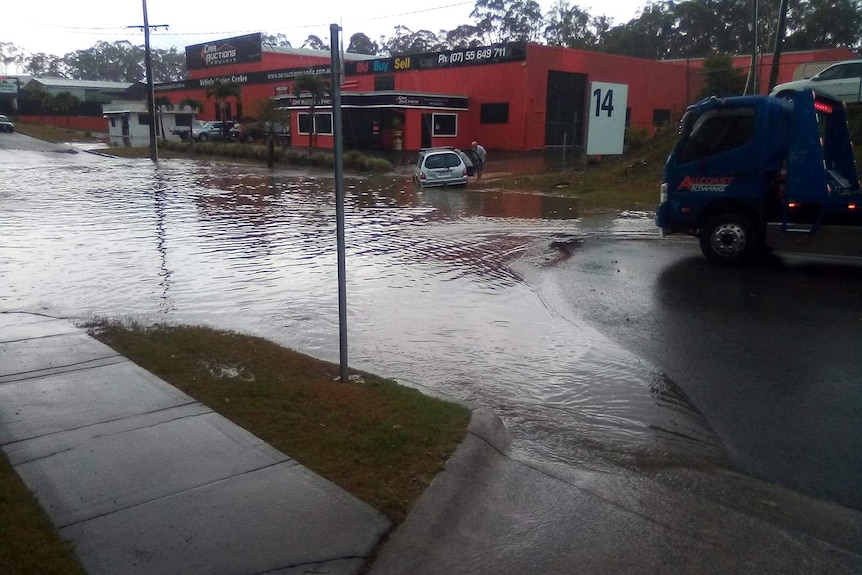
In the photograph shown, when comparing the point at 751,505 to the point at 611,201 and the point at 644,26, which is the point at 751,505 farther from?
the point at 644,26

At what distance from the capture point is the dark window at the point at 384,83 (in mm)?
53250

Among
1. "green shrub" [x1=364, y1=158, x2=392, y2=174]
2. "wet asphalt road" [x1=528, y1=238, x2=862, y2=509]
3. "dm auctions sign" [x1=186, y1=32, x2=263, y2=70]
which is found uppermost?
"dm auctions sign" [x1=186, y1=32, x2=263, y2=70]

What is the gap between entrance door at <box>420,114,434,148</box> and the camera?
150ft

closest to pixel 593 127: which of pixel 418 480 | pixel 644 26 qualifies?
pixel 418 480

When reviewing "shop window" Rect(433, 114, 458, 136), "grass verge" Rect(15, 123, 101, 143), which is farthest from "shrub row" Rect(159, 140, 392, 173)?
"grass verge" Rect(15, 123, 101, 143)

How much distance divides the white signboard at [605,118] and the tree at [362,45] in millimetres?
99300

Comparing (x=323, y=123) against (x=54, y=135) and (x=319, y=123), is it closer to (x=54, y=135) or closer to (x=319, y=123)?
(x=319, y=123)

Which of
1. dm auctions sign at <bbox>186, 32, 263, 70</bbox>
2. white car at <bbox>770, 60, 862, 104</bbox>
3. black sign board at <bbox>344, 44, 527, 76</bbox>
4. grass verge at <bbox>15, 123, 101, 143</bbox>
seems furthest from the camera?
dm auctions sign at <bbox>186, 32, 263, 70</bbox>

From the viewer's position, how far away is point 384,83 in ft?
176

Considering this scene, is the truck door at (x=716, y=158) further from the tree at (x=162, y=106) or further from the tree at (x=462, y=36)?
the tree at (x=462, y=36)

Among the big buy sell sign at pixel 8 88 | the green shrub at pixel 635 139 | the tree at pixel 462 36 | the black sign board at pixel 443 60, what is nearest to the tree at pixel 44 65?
the big buy sell sign at pixel 8 88

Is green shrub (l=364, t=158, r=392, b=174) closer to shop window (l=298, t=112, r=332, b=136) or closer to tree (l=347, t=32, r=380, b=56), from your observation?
shop window (l=298, t=112, r=332, b=136)

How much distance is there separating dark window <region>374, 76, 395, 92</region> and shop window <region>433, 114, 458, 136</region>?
8046mm

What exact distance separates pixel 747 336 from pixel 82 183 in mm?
27236
